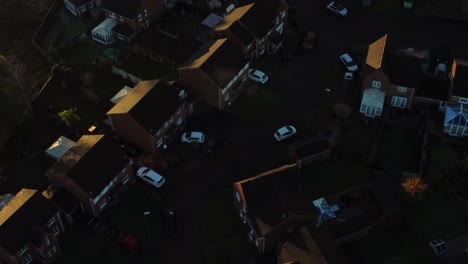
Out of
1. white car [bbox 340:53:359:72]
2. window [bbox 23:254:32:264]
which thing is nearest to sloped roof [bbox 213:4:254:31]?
white car [bbox 340:53:359:72]

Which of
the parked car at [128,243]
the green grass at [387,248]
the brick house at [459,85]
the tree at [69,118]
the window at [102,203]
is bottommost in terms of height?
the green grass at [387,248]

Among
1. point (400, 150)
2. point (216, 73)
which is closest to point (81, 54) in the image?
point (216, 73)

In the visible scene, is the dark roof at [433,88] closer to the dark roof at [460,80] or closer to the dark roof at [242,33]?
the dark roof at [460,80]

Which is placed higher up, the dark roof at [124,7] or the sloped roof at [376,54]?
the dark roof at [124,7]

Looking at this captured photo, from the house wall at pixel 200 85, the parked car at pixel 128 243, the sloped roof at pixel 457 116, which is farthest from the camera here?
the house wall at pixel 200 85

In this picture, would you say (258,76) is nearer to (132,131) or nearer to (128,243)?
(132,131)

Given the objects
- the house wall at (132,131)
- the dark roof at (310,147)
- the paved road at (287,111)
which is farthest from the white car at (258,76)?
the house wall at (132,131)

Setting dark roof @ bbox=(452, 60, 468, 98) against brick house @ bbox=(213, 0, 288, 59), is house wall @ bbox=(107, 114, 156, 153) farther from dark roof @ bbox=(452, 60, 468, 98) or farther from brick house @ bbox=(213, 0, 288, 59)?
dark roof @ bbox=(452, 60, 468, 98)
